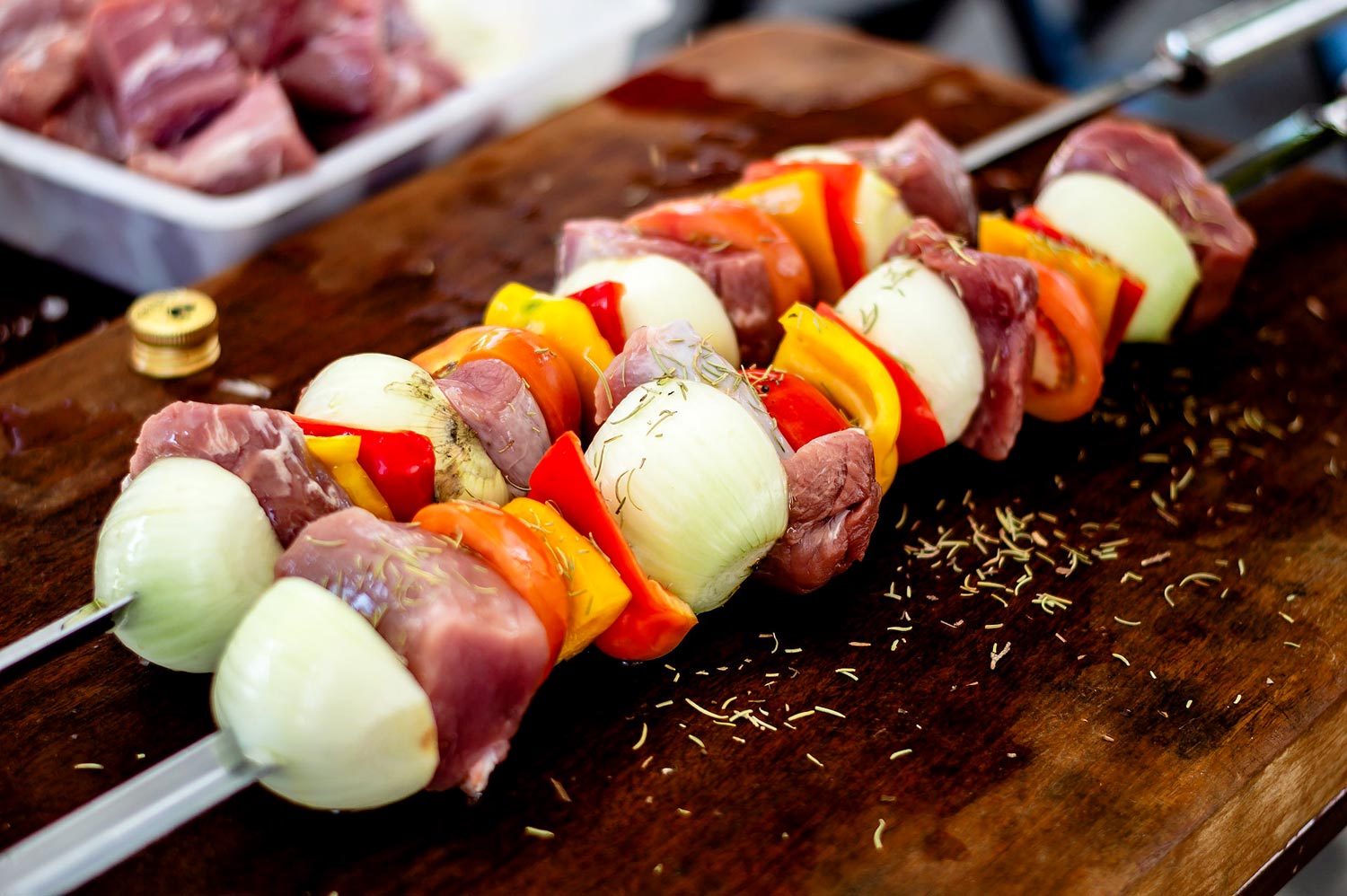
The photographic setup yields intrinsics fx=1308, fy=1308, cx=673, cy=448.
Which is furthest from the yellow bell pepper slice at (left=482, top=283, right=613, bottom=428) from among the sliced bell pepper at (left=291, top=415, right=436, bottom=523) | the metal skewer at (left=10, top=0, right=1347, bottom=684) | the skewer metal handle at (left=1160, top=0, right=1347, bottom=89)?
the skewer metal handle at (left=1160, top=0, right=1347, bottom=89)

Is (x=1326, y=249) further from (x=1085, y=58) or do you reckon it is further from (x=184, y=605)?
(x=1085, y=58)

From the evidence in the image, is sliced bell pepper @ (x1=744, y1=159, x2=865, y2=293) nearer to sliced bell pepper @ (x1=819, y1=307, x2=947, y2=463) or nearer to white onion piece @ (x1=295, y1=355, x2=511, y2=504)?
sliced bell pepper @ (x1=819, y1=307, x2=947, y2=463)

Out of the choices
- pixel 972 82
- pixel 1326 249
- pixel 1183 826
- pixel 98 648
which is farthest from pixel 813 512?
pixel 972 82

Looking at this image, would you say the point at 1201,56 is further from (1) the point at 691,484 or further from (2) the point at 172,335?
(2) the point at 172,335

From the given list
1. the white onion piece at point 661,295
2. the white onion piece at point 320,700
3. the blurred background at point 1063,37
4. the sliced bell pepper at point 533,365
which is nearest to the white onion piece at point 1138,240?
the white onion piece at point 661,295

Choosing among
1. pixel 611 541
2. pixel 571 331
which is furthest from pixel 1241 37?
pixel 611 541

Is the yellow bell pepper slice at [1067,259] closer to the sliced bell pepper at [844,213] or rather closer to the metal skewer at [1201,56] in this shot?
the sliced bell pepper at [844,213]

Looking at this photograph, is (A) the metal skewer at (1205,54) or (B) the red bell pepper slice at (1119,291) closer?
(B) the red bell pepper slice at (1119,291)
